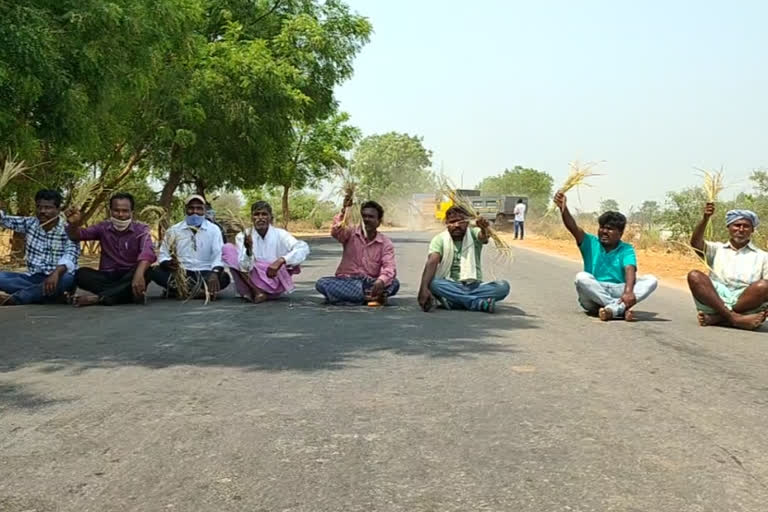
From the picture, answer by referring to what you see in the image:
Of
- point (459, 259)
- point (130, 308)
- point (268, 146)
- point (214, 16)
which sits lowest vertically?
point (130, 308)

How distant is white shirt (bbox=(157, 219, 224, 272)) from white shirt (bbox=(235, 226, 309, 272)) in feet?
1.13

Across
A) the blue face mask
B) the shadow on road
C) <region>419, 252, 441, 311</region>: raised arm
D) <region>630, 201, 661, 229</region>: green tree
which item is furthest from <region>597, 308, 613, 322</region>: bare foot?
<region>630, 201, 661, 229</region>: green tree

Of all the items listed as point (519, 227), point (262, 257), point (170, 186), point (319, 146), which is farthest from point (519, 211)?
point (262, 257)

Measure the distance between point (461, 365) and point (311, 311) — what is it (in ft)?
11.5

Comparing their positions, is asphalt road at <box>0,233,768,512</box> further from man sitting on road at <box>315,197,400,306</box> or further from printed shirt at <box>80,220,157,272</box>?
printed shirt at <box>80,220,157,272</box>

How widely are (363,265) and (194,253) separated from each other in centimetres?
215

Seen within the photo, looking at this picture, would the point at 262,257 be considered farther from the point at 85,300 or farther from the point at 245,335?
the point at 245,335

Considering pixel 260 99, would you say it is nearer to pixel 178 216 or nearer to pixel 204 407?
pixel 178 216

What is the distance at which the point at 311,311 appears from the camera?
9289mm

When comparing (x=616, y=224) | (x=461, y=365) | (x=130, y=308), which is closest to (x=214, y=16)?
(x=130, y=308)

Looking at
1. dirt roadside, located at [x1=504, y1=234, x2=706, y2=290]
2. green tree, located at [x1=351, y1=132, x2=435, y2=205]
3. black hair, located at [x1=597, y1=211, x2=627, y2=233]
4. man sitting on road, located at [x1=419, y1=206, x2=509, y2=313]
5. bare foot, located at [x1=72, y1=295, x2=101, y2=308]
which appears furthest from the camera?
green tree, located at [x1=351, y1=132, x2=435, y2=205]

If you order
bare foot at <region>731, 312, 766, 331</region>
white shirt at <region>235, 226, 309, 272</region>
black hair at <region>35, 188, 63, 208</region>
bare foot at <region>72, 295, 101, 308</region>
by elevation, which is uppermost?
black hair at <region>35, 188, 63, 208</region>

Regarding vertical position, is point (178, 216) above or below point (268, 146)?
below

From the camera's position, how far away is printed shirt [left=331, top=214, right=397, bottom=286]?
10008mm
